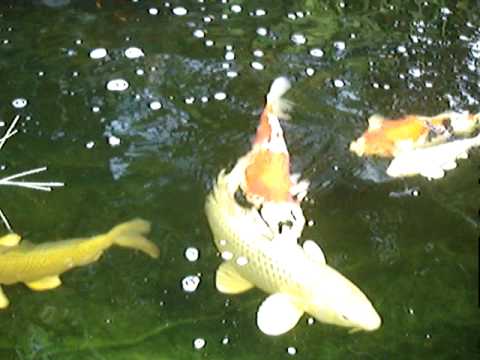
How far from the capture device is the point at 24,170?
2549 mm

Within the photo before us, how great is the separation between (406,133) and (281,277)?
0.75m

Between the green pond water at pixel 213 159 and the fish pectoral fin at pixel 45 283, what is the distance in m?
0.02

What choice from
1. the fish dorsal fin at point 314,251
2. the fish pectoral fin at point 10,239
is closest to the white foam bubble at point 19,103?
the fish pectoral fin at point 10,239

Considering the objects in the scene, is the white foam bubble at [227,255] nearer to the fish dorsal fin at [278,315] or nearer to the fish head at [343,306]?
the fish dorsal fin at [278,315]

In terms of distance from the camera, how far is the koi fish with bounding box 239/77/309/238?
7.47 feet

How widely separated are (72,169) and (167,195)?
35 cm

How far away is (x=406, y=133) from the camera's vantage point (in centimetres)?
253

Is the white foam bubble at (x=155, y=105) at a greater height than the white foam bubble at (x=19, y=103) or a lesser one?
greater

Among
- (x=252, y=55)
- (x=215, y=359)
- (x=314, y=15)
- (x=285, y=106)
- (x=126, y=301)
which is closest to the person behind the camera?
(x=215, y=359)

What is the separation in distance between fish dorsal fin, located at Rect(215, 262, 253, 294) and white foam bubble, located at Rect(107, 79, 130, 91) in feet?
3.38

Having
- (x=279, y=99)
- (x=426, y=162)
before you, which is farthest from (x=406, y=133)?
(x=279, y=99)

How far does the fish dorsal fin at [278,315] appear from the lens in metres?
2.05

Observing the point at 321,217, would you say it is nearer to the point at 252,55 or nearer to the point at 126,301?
the point at 126,301

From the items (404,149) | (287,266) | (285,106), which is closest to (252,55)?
(285,106)
